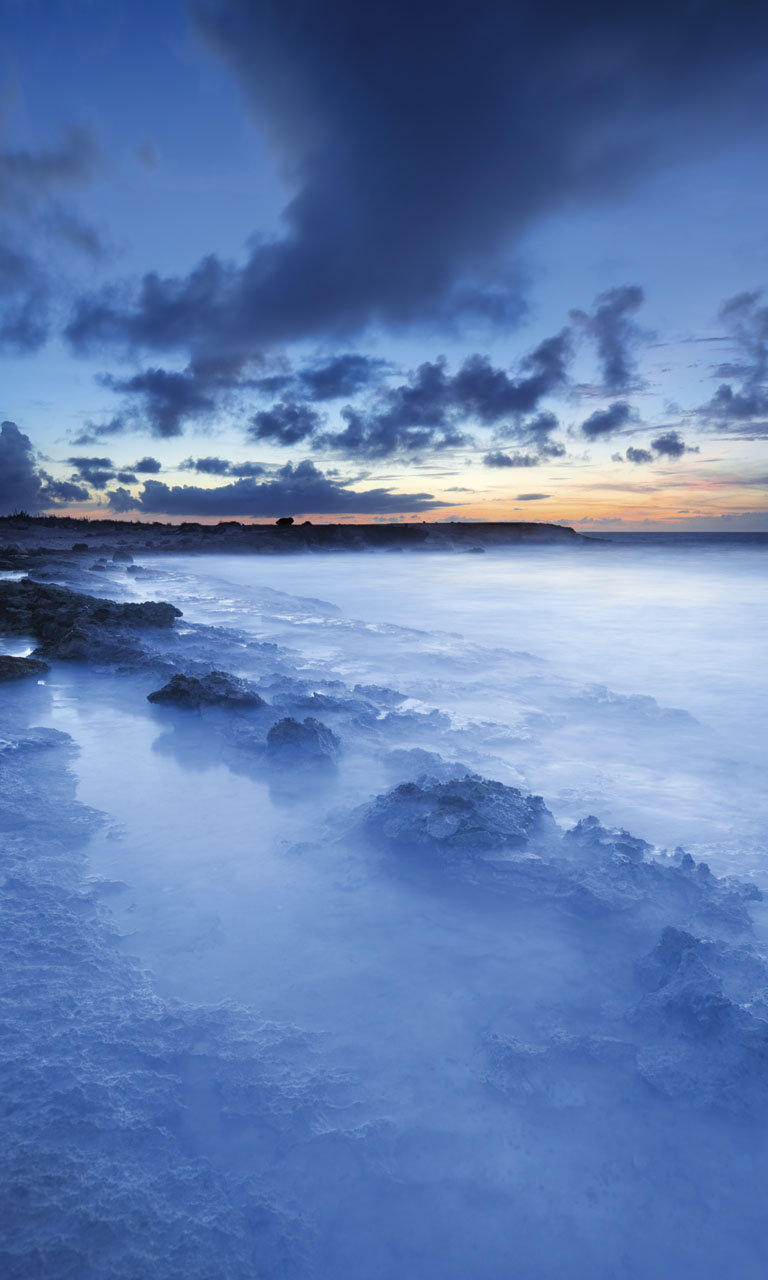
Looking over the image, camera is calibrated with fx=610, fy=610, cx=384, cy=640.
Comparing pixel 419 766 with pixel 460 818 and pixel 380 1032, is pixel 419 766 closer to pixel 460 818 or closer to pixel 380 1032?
pixel 460 818

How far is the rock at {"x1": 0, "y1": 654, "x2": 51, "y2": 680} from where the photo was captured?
6.30m

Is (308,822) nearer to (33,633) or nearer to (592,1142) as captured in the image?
(592,1142)

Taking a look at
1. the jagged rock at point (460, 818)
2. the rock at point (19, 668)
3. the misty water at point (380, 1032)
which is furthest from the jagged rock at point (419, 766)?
the rock at point (19, 668)

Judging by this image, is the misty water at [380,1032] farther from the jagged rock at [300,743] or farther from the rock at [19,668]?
the rock at [19,668]

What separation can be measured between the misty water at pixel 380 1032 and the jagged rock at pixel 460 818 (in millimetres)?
Result: 158

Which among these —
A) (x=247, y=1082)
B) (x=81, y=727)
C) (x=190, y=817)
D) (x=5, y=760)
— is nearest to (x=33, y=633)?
(x=81, y=727)

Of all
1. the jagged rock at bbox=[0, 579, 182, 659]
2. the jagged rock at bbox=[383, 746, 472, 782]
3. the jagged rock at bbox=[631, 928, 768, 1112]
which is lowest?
the jagged rock at bbox=[631, 928, 768, 1112]

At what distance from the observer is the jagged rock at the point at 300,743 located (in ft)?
15.3

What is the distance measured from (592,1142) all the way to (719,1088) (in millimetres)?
515

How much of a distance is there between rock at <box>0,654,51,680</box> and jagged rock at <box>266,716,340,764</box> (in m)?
3.29

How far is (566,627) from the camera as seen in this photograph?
1343 centimetres

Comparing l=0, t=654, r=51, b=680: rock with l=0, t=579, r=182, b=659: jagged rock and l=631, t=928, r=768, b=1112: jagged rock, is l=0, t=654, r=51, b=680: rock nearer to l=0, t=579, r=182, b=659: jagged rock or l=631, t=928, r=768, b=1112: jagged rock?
l=0, t=579, r=182, b=659: jagged rock

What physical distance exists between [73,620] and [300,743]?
509cm

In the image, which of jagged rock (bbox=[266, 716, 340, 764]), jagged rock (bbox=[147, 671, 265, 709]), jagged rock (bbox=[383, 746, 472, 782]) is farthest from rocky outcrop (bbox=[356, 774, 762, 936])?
jagged rock (bbox=[147, 671, 265, 709])
